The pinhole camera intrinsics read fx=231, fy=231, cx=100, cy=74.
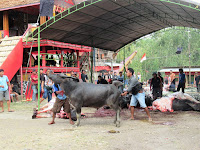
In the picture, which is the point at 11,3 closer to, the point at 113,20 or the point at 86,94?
the point at 113,20

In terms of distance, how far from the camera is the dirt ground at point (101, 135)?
4955 millimetres

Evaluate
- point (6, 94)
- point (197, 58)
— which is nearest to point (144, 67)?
point (197, 58)

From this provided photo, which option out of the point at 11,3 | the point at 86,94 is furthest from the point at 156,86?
the point at 11,3

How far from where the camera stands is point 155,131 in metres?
6.23

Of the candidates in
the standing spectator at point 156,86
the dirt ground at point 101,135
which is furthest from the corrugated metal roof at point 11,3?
the dirt ground at point 101,135

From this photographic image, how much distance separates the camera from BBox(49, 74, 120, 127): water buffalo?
6.93m

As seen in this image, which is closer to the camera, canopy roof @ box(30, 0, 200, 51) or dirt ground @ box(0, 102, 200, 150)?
dirt ground @ box(0, 102, 200, 150)

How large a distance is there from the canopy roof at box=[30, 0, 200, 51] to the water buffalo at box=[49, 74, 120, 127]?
3.19 m

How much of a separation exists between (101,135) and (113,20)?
7.43m

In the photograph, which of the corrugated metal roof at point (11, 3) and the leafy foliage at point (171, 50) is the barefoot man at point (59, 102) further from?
the leafy foliage at point (171, 50)

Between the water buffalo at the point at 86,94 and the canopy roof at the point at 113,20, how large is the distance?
126 inches

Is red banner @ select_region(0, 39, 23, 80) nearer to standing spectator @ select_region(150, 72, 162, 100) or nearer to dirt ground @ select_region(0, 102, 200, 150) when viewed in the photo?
dirt ground @ select_region(0, 102, 200, 150)

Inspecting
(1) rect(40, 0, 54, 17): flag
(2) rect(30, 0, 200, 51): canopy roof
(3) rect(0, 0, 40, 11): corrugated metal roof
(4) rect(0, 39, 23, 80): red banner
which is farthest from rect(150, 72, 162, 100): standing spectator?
(3) rect(0, 0, 40, 11): corrugated metal roof

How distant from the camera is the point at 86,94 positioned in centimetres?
703
